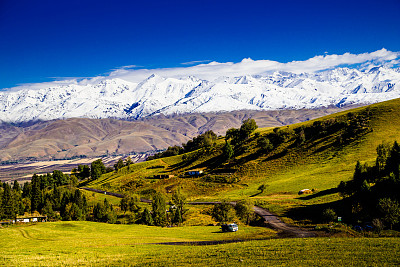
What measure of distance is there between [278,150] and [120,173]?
9633cm

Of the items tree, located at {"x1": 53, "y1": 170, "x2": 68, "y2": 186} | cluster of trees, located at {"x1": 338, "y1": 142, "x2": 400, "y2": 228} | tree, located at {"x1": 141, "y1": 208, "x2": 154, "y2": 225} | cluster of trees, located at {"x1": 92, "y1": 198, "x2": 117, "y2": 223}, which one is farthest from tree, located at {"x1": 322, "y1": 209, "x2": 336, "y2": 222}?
tree, located at {"x1": 53, "y1": 170, "x2": 68, "y2": 186}

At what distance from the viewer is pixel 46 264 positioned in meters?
32.4

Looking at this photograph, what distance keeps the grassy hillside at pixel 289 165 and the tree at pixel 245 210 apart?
9.29 metres

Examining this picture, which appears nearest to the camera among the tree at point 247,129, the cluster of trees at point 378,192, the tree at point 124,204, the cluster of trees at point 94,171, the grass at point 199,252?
the grass at point 199,252

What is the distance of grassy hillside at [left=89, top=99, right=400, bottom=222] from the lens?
8969cm

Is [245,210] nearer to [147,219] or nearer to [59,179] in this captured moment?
[147,219]

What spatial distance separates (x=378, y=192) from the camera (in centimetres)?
6016

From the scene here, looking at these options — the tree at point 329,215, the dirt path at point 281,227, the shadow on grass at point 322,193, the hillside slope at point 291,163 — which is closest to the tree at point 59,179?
the hillside slope at point 291,163

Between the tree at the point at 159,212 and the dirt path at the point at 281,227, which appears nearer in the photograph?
the dirt path at the point at 281,227

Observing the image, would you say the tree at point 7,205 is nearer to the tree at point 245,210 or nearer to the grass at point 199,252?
the grass at point 199,252

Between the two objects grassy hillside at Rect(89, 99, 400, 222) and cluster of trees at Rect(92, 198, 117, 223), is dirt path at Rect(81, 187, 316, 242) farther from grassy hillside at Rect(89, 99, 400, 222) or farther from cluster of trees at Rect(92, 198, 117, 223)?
cluster of trees at Rect(92, 198, 117, 223)

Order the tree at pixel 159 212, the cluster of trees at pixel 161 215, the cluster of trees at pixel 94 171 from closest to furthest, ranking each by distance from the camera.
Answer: the cluster of trees at pixel 161 215
the tree at pixel 159 212
the cluster of trees at pixel 94 171

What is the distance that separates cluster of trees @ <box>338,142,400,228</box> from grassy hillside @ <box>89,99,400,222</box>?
8062mm

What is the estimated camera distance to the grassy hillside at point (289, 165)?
89.7 m
